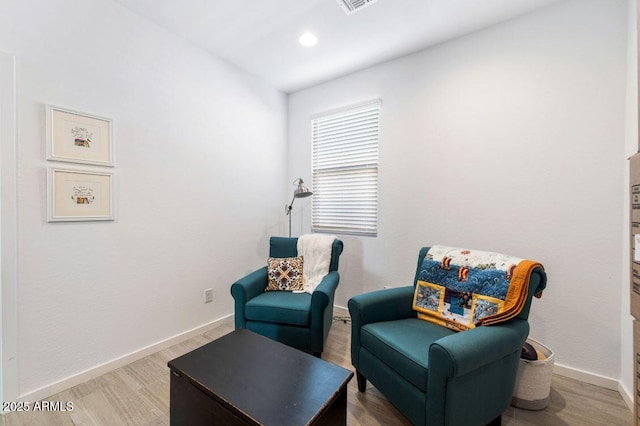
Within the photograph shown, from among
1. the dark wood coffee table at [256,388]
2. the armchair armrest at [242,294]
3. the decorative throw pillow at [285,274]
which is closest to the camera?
the dark wood coffee table at [256,388]

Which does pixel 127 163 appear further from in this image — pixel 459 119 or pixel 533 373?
pixel 533 373

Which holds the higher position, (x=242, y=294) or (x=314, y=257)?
(x=314, y=257)

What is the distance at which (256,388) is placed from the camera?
1.16 metres

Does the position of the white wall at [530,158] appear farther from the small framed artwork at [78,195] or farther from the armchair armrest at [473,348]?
the small framed artwork at [78,195]

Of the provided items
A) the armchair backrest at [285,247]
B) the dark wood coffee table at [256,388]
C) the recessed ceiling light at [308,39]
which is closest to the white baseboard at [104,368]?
the armchair backrest at [285,247]

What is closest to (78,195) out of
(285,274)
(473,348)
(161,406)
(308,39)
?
(161,406)

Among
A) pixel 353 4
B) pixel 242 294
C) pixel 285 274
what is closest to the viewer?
pixel 353 4

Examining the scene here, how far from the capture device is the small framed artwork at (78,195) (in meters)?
1.71

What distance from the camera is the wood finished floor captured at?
5.01 ft

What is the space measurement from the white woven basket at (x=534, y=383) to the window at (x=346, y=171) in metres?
1.53

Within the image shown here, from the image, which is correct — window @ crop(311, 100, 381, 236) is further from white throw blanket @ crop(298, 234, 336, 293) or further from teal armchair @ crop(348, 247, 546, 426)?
teal armchair @ crop(348, 247, 546, 426)

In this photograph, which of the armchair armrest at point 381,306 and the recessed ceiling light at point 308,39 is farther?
the recessed ceiling light at point 308,39

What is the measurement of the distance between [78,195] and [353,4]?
7.53ft

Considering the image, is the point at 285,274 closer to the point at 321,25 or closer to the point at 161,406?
the point at 161,406
